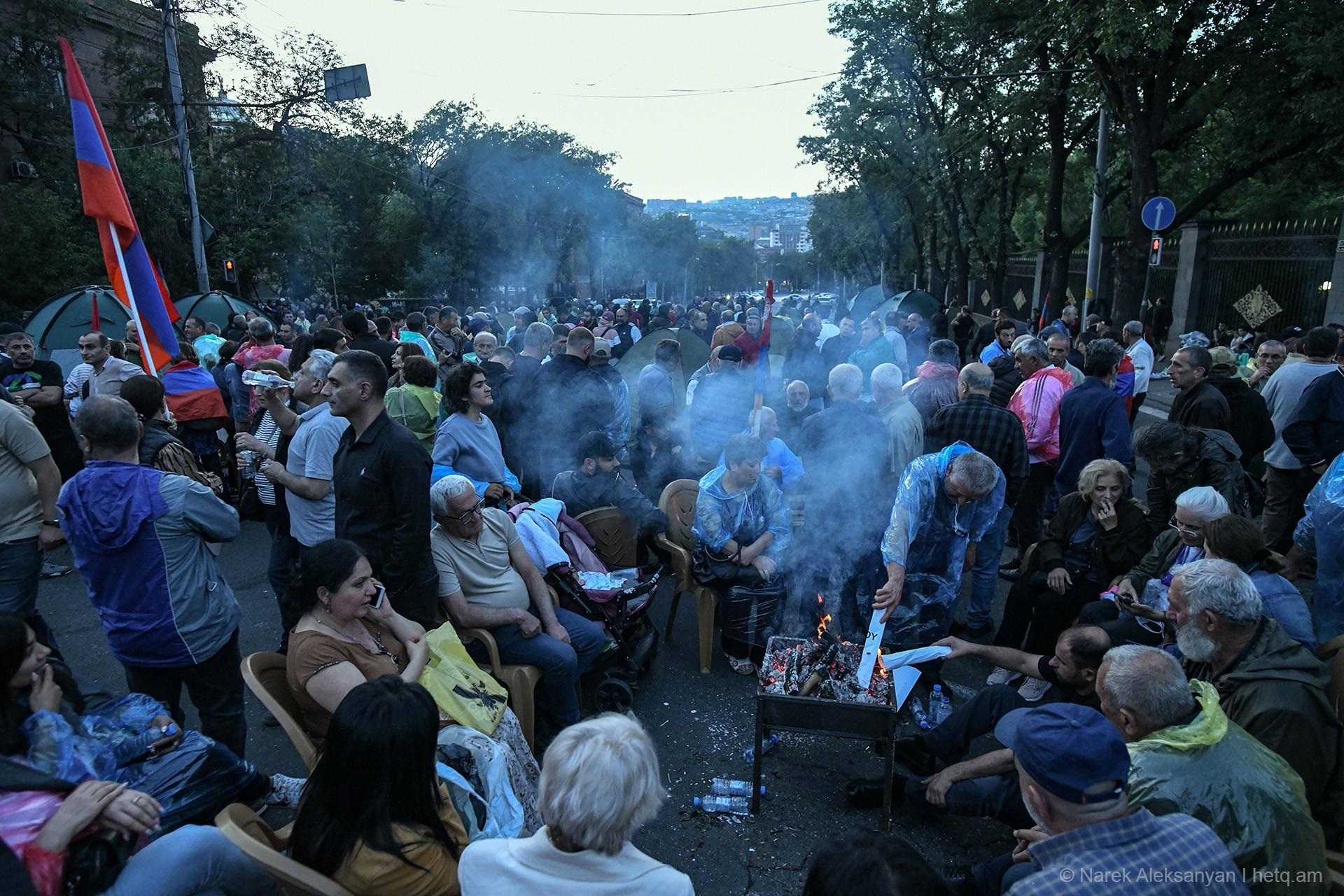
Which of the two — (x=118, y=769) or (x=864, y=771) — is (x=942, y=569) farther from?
(x=118, y=769)

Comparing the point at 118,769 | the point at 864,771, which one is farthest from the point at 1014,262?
the point at 118,769

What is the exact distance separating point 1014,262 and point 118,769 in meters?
27.1

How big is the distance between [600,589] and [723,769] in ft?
3.55

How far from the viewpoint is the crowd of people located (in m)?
1.90

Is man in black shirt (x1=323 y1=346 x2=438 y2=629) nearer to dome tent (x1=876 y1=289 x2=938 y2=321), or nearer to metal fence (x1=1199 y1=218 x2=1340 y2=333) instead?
metal fence (x1=1199 y1=218 x2=1340 y2=333)

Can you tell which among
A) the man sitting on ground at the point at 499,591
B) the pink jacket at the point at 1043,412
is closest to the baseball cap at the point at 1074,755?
the man sitting on ground at the point at 499,591

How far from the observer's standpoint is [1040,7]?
12617mm

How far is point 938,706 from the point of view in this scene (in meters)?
3.95

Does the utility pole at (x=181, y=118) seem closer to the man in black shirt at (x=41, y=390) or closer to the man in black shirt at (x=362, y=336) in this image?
the man in black shirt at (x=41, y=390)

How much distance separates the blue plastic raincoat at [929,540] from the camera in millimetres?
4055

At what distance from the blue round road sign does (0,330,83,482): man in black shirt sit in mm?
13301

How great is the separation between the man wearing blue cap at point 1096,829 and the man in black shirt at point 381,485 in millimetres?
2319

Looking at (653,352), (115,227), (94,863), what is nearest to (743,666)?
(94,863)

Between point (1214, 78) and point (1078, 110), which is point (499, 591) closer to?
point (1214, 78)
